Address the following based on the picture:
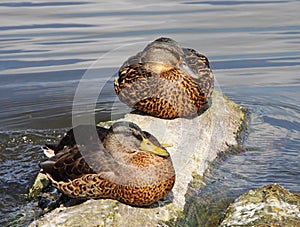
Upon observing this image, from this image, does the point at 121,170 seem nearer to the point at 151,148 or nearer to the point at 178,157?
the point at 151,148

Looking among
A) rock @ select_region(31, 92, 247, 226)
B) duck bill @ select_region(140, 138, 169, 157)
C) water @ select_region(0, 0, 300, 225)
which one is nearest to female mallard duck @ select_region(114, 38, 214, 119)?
rock @ select_region(31, 92, 247, 226)

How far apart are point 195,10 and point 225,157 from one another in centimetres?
884

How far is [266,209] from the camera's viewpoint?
15.1ft

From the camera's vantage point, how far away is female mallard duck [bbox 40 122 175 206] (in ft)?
15.2

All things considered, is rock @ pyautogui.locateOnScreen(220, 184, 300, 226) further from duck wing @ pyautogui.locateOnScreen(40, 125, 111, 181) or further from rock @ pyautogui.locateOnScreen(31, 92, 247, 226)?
duck wing @ pyautogui.locateOnScreen(40, 125, 111, 181)

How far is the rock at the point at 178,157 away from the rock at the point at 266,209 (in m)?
0.46

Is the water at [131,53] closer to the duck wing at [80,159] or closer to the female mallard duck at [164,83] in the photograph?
the duck wing at [80,159]

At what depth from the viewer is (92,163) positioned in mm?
4719

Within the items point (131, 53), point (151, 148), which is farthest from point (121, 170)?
point (131, 53)

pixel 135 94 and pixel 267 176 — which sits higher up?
pixel 135 94

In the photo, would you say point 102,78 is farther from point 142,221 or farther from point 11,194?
point 142,221

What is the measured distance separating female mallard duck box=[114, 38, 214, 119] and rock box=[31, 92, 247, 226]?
0.13m

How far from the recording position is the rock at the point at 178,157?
177 inches

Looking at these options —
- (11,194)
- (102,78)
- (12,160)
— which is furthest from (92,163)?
(102,78)
